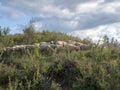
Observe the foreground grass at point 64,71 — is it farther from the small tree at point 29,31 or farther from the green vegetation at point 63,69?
the small tree at point 29,31

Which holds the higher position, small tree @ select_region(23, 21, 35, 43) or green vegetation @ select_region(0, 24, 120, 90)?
small tree @ select_region(23, 21, 35, 43)

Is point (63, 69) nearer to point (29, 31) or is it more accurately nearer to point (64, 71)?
point (64, 71)

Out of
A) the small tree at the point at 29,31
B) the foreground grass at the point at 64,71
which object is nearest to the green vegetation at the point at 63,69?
the foreground grass at the point at 64,71

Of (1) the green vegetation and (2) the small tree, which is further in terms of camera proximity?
(2) the small tree

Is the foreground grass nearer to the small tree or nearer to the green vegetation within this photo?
the green vegetation

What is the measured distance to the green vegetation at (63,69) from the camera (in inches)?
440

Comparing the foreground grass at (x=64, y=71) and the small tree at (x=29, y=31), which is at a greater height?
the small tree at (x=29, y=31)

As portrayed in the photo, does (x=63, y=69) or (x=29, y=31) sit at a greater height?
(x=29, y=31)

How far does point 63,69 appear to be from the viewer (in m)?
12.1

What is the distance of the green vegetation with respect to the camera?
11188 millimetres

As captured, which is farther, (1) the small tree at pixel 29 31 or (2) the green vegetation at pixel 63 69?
(1) the small tree at pixel 29 31

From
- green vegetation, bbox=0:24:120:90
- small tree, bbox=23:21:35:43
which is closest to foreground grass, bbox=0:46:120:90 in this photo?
green vegetation, bbox=0:24:120:90

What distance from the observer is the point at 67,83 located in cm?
1173

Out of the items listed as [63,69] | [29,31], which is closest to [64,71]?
[63,69]
